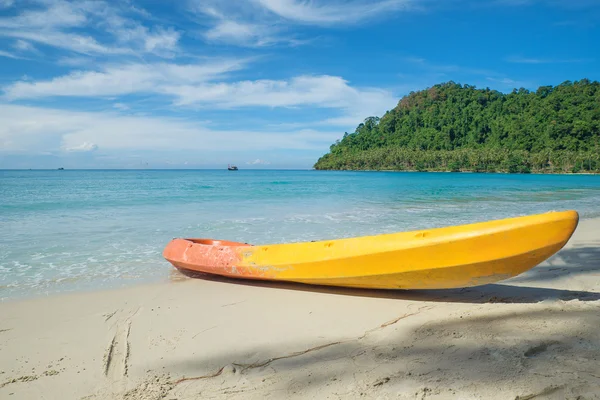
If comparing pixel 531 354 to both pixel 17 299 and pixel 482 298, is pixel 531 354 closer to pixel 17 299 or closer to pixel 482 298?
pixel 482 298

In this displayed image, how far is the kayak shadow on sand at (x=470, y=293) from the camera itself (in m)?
3.93

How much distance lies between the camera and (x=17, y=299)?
4.48 m

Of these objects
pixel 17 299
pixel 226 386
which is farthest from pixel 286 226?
pixel 226 386

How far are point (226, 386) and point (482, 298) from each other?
2.91 m

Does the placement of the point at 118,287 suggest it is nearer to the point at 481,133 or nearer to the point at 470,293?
the point at 470,293

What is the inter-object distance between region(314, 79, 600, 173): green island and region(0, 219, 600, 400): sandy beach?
8175cm

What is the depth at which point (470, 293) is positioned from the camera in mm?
4250

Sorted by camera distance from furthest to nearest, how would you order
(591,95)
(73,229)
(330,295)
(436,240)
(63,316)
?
1. (591,95)
2. (73,229)
3. (330,295)
4. (63,316)
5. (436,240)

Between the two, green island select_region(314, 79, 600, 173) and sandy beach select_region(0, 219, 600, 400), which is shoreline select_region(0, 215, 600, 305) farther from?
green island select_region(314, 79, 600, 173)

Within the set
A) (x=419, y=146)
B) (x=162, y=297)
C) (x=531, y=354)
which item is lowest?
(x=162, y=297)

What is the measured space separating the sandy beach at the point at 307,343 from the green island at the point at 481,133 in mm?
81750

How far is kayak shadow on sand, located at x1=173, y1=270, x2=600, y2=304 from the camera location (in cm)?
393

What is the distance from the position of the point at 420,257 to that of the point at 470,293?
3.40 ft

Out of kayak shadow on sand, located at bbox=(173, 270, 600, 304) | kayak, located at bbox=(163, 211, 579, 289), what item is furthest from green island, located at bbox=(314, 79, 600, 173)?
kayak, located at bbox=(163, 211, 579, 289)
